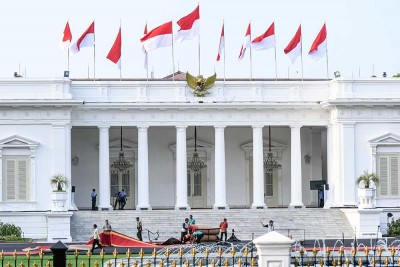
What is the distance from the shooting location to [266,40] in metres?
67.9

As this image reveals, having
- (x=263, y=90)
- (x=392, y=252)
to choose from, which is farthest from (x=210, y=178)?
(x=392, y=252)

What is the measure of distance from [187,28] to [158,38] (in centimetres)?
168

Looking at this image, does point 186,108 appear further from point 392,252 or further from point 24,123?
point 392,252

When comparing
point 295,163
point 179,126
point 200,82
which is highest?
point 200,82

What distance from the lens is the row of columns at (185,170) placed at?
215 feet

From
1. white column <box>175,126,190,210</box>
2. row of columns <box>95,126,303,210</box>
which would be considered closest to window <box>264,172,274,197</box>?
row of columns <box>95,126,303,210</box>

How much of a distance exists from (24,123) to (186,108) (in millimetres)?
8505

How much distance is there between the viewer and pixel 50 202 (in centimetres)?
6391

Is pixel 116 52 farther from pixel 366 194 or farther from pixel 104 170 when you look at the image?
pixel 366 194

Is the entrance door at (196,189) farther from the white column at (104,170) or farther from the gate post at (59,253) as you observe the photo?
the gate post at (59,253)

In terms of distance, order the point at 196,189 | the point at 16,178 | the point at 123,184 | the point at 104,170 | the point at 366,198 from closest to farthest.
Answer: the point at 366,198, the point at 16,178, the point at 104,170, the point at 123,184, the point at 196,189

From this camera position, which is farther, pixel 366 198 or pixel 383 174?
pixel 383 174

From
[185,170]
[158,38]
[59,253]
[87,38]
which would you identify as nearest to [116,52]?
[87,38]

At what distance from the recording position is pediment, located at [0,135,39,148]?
2505 inches
